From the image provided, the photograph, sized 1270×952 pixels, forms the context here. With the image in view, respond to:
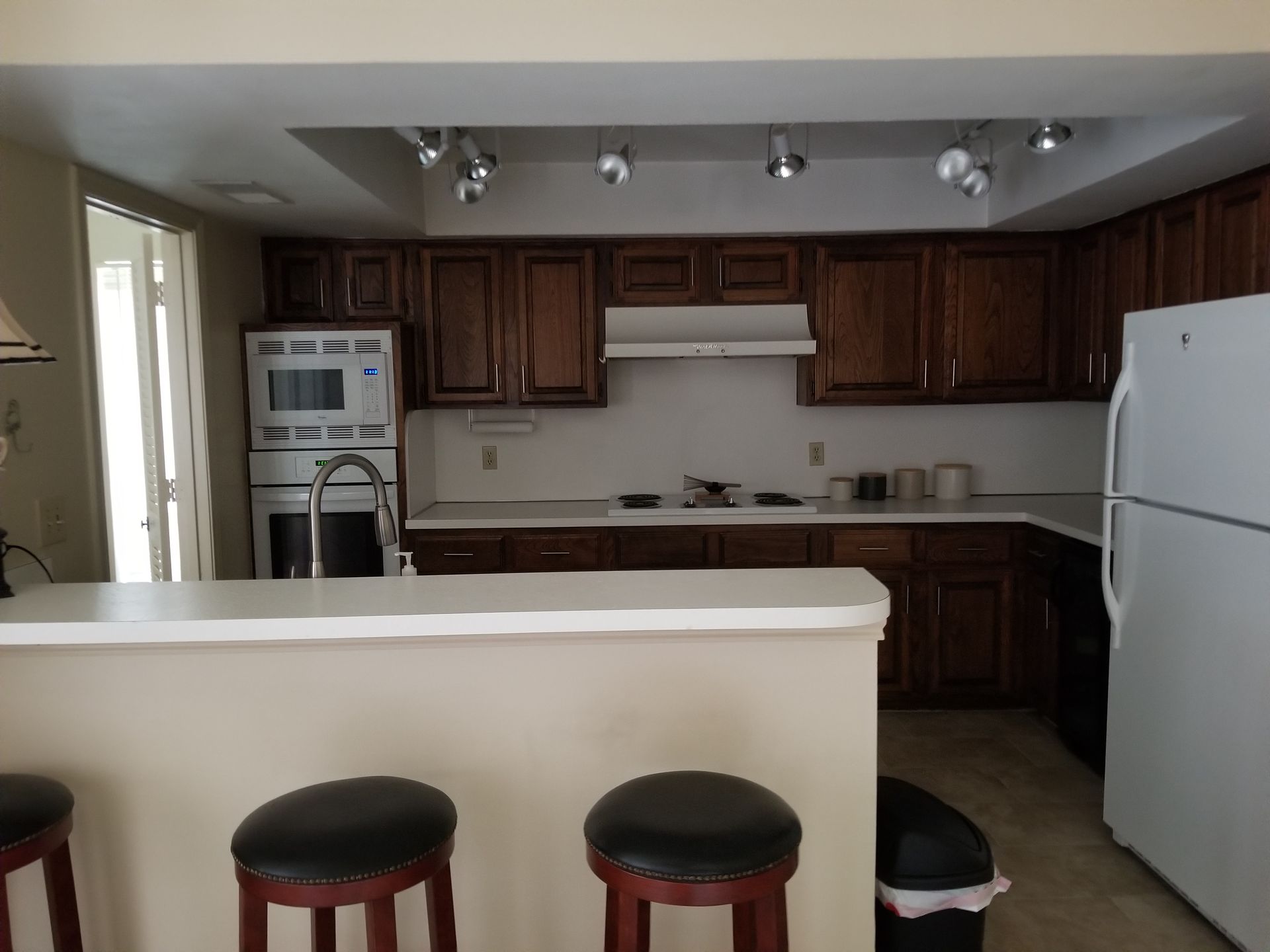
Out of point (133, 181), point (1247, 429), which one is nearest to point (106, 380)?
point (133, 181)

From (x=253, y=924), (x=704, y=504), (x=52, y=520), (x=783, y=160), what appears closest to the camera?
(x=253, y=924)

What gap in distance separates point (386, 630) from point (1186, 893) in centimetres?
231

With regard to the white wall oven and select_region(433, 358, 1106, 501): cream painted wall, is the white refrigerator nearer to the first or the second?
select_region(433, 358, 1106, 501): cream painted wall

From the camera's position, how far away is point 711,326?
13.4ft

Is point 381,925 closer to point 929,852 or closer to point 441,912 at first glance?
point 441,912

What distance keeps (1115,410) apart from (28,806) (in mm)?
2930

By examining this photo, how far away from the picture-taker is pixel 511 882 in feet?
6.53

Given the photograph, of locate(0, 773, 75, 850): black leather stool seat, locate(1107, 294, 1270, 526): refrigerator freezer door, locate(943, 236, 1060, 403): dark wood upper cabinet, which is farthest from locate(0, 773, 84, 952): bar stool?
locate(943, 236, 1060, 403): dark wood upper cabinet

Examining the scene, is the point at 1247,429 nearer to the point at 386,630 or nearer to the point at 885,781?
the point at 885,781

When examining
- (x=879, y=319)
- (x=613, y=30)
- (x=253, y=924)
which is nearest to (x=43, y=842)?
(x=253, y=924)

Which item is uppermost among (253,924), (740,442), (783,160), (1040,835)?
(783,160)

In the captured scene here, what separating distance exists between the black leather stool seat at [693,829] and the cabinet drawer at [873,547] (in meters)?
2.40

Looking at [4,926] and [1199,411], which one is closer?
[4,926]

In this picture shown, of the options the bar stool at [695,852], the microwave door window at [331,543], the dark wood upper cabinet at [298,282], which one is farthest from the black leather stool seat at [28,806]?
the dark wood upper cabinet at [298,282]
